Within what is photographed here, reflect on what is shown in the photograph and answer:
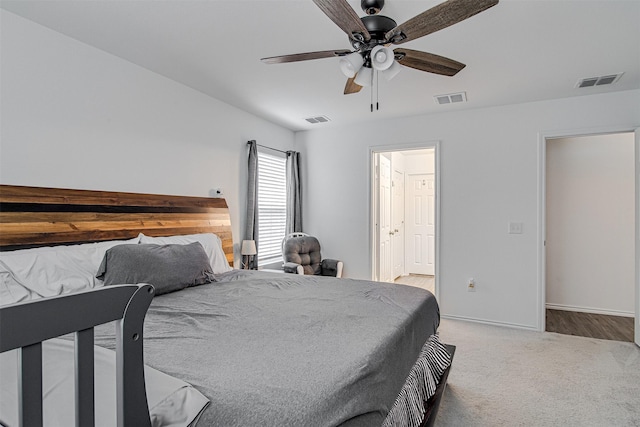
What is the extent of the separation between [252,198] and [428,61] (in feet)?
8.55

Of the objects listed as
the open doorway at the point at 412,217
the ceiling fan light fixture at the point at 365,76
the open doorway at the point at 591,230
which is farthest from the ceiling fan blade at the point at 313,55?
the open doorway at the point at 412,217

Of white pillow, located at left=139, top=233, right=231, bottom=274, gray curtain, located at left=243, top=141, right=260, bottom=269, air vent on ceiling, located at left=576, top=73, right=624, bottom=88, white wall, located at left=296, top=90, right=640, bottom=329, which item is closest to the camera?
white pillow, located at left=139, top=233, right=231, bottom=274

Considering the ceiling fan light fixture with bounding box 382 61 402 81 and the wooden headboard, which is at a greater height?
the ceiling fan light fixture with bounding box 382 61 402 81

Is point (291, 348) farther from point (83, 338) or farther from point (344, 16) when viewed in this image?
point (344, 16)

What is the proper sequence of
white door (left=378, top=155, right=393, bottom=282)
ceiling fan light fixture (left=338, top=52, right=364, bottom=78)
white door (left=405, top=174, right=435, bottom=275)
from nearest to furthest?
ceiling fan light fixture (left=338, top=52, right=364, bottom=78)
white door (left=378, top=155, right=393, bottom=282)
white door (left=405, top=174, right=435, bottom=275)

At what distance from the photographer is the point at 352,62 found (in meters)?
2.09

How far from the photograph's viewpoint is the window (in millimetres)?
4547

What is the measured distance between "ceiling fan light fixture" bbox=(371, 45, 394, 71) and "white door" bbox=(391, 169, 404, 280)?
4322 mm

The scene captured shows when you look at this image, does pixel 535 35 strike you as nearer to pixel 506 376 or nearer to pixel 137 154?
pixel 506 376

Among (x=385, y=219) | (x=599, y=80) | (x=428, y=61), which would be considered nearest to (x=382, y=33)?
(x=428, y=61)

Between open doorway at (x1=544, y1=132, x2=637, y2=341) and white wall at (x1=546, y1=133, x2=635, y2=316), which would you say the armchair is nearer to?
open doorway at (x1=544, y1=132, x2=637, y2=341)

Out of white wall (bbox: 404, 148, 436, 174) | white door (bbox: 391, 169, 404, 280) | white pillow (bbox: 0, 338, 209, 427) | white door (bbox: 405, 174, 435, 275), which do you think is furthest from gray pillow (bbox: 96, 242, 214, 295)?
white wall (bbox: 404, 148, 436, 174)

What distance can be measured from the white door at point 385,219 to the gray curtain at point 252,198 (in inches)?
72.5

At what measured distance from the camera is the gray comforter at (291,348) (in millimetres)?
1085
